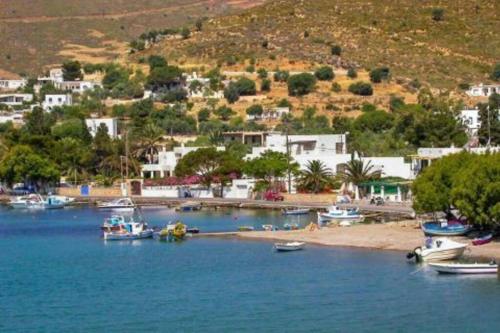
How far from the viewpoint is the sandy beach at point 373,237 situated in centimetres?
7136

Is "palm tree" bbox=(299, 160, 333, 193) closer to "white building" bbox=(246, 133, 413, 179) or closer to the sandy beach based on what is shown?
"white building" bbox=(246, 133, 413, 179)

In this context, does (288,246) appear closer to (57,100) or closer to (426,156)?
(426,156)

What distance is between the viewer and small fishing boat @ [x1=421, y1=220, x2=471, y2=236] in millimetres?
75750

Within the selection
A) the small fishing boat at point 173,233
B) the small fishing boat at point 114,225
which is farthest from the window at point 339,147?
the small fishing boat at point 173,233

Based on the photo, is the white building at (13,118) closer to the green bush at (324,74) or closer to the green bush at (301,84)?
the green bush at (301,84)

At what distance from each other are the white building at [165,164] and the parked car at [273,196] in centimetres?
1418

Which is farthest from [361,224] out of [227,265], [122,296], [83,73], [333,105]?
[83,73]

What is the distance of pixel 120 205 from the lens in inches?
4363

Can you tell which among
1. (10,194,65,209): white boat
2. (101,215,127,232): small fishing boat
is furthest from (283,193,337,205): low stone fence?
(101,215,127,232): small fishing boat

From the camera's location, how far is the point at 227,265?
71.4m

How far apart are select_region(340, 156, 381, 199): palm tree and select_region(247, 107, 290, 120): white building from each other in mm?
43931

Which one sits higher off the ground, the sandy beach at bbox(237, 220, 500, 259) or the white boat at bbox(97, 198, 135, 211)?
the white boat at bbox(97, 198, 135, 211)

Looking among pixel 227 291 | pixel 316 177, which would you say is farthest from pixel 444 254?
pixel 316 177

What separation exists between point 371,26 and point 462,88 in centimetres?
2038
